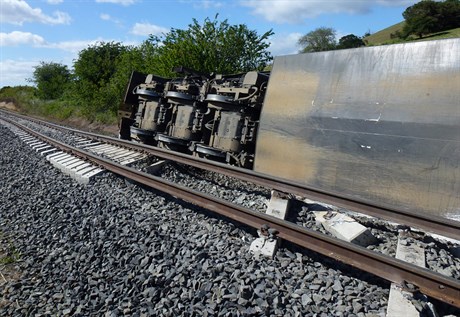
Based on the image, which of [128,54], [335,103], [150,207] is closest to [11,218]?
[150,207]

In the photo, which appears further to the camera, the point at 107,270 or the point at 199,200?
the point at 199,200

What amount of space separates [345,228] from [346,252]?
73cm

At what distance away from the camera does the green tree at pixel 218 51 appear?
15.1m

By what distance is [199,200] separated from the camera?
18.4 feet

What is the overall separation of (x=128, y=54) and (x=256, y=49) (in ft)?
30.8

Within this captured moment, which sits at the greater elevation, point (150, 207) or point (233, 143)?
point (233, 143)

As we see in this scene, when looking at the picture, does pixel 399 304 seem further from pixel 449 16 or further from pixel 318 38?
pixel 318 38

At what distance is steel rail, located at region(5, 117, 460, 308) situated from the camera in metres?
3.26

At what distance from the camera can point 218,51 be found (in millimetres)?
15227

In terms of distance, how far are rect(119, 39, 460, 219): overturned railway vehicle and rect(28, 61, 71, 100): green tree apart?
35862 millimetres

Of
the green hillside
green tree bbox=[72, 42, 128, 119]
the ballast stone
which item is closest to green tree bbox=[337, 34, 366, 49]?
the green hillside

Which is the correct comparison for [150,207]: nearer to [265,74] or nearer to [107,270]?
[107,270]

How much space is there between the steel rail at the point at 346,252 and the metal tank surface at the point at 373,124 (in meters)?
1.45

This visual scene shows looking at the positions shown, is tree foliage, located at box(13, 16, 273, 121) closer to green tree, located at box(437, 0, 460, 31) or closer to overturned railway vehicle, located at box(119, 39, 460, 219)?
overturned railway vehicle, located at box(119, 39, 460, 219)
